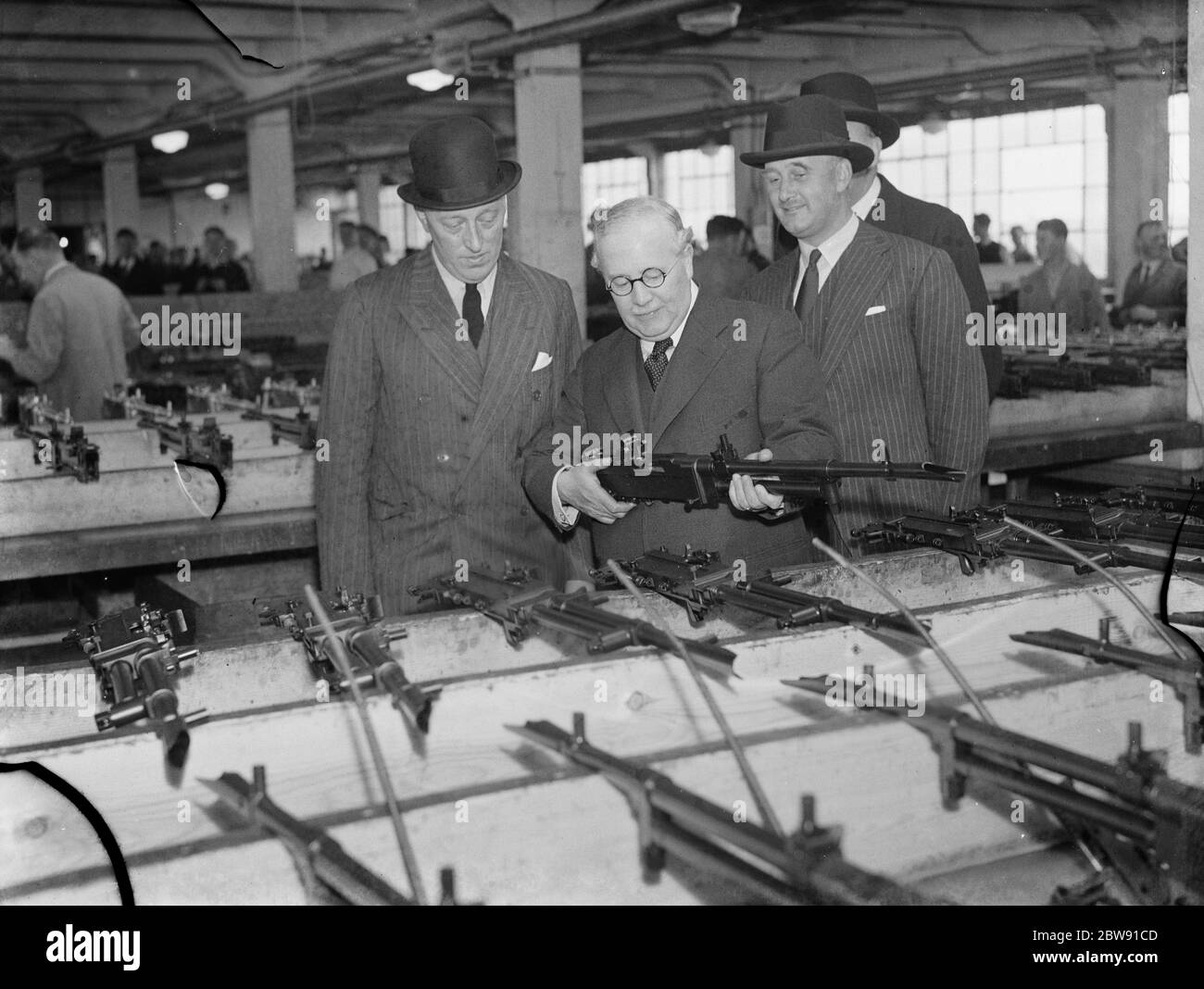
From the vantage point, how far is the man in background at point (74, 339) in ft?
16.4

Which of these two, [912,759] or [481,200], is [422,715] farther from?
[481,200]

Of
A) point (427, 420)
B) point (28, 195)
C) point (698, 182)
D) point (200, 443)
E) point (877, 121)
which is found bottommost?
point (200, 443)

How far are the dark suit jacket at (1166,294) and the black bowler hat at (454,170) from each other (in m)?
4.25

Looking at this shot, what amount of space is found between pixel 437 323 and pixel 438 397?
13 centimetres

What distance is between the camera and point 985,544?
230cm

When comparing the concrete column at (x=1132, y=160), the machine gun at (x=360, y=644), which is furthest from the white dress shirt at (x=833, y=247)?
the concrete column at (x=1132, y=160)

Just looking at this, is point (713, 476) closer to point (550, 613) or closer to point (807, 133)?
point (550, 613)

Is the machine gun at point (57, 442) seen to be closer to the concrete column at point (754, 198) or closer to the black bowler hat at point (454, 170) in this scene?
the black bowler hat at point (454, 170)

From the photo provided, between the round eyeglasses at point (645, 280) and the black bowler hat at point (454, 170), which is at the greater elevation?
the black bowler hat at point (454, 170)

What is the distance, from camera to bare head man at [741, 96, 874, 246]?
262 cm

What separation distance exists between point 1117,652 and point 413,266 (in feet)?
4.34
